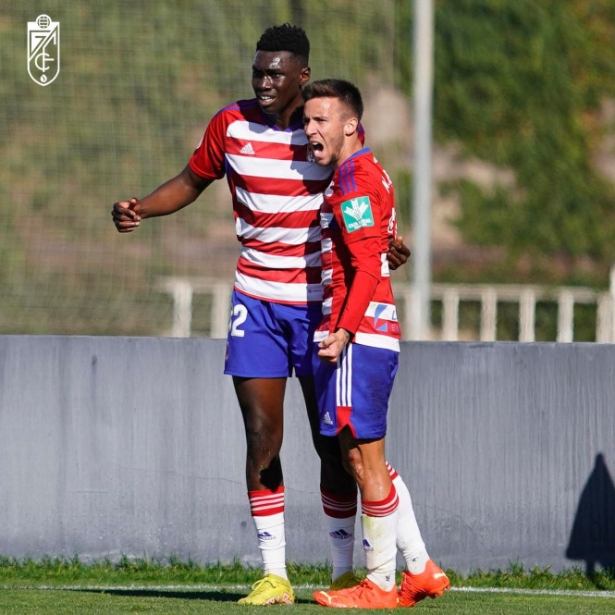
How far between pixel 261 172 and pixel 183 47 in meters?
6.30

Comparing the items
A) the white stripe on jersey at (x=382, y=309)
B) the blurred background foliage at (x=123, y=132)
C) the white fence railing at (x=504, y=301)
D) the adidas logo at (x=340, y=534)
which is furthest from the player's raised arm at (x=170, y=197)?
the white fence railing at (x=504, y=301)

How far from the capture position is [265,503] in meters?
6.03

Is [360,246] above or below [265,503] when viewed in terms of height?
above

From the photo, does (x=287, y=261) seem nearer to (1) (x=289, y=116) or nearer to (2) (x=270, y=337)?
(2) (x=270, y=337)

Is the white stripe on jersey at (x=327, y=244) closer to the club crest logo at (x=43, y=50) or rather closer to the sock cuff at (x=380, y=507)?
the sock cuff at (x=380, y=507)

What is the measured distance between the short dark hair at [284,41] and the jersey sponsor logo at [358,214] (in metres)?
0.81

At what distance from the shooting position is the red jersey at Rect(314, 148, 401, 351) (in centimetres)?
543

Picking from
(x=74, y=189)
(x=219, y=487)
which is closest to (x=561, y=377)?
(x=219, y=487)

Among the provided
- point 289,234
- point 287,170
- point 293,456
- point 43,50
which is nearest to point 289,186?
point 287,170

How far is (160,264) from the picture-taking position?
1060 cm

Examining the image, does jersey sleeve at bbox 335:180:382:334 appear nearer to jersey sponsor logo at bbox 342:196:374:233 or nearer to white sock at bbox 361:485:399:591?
jersey sponsor logo at bbox 342:196:374:233

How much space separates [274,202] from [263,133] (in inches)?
11.4

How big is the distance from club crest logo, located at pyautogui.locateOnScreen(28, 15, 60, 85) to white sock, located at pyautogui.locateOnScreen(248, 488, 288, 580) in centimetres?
580

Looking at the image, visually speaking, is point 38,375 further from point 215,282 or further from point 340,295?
point 215,282
